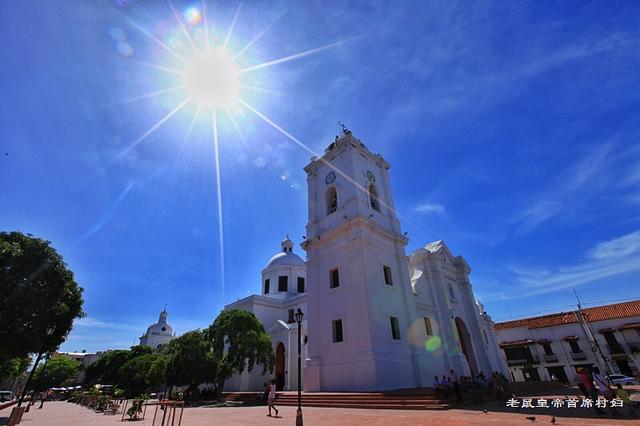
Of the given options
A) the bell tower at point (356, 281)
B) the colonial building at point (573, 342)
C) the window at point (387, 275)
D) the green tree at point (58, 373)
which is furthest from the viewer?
the green tree at point (58, 373)

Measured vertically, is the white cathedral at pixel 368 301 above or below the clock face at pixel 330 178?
below

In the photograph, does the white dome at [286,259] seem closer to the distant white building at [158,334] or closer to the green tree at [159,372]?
the green tree at [159,372]

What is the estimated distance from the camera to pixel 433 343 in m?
20.7

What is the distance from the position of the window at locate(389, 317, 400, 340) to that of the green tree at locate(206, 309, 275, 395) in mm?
9194

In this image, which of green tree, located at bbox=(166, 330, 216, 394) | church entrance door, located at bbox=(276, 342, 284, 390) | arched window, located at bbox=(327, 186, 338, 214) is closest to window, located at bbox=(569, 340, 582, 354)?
church entrance door, located at bbox=(276, 342, 284, 390)

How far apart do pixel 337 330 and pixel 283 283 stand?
18333 mm

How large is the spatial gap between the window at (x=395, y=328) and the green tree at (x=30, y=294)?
16.9m

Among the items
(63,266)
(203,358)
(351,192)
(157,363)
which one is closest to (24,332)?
(63,266)

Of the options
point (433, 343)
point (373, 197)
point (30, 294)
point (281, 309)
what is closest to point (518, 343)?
point (433, 343)

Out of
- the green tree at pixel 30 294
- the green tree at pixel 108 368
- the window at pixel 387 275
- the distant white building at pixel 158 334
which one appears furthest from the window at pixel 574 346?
the distant white building at pixel 158 334

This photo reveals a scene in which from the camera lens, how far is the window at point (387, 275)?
65.6 feet

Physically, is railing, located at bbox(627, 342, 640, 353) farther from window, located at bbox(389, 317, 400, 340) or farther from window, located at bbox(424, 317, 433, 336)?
window, located at bbox(389, 317, 400, 340)

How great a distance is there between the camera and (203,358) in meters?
20.9

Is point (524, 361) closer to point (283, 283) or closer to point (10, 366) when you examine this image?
point (283, 283)
